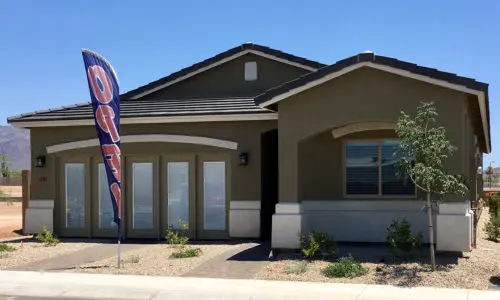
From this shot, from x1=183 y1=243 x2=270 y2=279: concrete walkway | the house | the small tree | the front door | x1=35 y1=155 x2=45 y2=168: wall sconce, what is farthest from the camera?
x1=35 y1=155 x2=45 y2=168: wall sconce

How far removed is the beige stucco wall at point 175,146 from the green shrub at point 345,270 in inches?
194

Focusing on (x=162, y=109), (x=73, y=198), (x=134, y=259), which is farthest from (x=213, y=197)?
(x=73, y=198)

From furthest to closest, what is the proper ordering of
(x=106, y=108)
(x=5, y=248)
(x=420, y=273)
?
(x=5, y=248) < (x=106, y=108) < (x=420, y=273)

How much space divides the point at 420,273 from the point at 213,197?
7032 mm

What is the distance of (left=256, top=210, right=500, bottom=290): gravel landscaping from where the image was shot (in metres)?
10.6

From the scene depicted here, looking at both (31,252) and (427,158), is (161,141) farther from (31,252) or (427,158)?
(427,158)

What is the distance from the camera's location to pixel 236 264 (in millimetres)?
12734

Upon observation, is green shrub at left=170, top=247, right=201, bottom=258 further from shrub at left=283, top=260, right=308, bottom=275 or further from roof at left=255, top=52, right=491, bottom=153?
roof at left=255, top=52, right=491, bottom=153

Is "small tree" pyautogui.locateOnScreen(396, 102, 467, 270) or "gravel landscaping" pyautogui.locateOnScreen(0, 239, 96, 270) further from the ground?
"small tree" pyautogui.locateOnScreen(396, 102, 467, 270)

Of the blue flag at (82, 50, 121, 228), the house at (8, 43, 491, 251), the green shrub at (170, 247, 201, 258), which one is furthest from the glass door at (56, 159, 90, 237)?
the blue flag at (82, 50, 121, 228)

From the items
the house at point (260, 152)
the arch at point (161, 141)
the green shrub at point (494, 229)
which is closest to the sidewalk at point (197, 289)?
the house at point (260, 152)

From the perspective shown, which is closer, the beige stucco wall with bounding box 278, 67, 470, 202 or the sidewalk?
the sidewalk

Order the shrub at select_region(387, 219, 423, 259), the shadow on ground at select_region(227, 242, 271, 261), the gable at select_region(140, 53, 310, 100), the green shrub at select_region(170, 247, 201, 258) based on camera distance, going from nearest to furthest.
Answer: the shrub at select_region(387, 219, 423, 259) → the shadow on ground at select_region(227, 242, 271, 261) → the green shrub at select_region(170, 247, 201, 258) → the gable at select_region(140, 53, 310, 100)

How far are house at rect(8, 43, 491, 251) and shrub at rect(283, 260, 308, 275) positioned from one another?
1.32 meters
